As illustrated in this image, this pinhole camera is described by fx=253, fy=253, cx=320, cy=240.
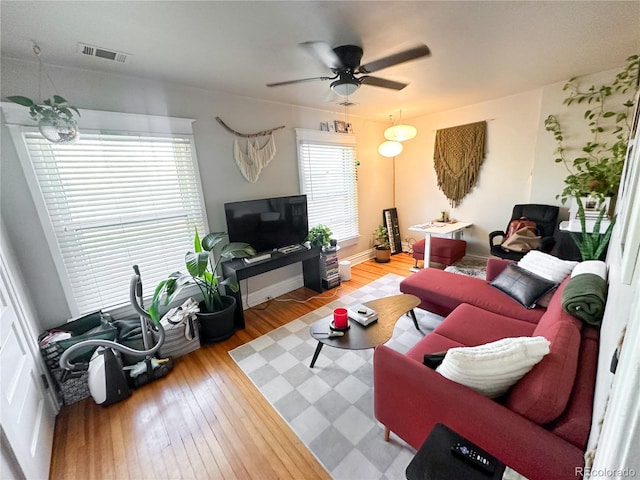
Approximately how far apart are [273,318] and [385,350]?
6.08 feet

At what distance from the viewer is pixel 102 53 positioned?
5.79 feet

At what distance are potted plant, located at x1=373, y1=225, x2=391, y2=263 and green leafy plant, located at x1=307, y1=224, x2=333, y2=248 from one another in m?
1.48

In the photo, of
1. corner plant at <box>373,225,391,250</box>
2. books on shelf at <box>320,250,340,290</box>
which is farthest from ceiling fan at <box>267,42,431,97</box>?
corner plant at <box>373,225,391,250</box>

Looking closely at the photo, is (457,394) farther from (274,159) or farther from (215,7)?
(274,159)

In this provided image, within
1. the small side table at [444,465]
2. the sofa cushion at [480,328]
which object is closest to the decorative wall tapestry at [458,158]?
the sofa cushion at [480,328]

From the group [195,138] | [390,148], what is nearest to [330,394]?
[195,138]

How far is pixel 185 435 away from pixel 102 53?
264 cm

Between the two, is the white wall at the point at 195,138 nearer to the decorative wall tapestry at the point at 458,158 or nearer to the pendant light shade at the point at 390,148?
the pendant light shade at the point at 390,148

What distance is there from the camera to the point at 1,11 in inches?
51.0

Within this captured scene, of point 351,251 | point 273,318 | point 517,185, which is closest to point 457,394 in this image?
point 273,318

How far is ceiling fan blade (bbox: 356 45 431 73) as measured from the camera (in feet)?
5.07

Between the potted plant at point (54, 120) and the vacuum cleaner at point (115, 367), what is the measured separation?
991 millimetres

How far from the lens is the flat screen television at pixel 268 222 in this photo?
2.79m

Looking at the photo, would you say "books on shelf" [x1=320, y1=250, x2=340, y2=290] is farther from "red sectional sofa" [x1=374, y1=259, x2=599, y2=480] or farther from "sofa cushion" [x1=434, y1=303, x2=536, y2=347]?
"red sectional sofa" [x1=374, y1=259, x2=599, y2=480]
